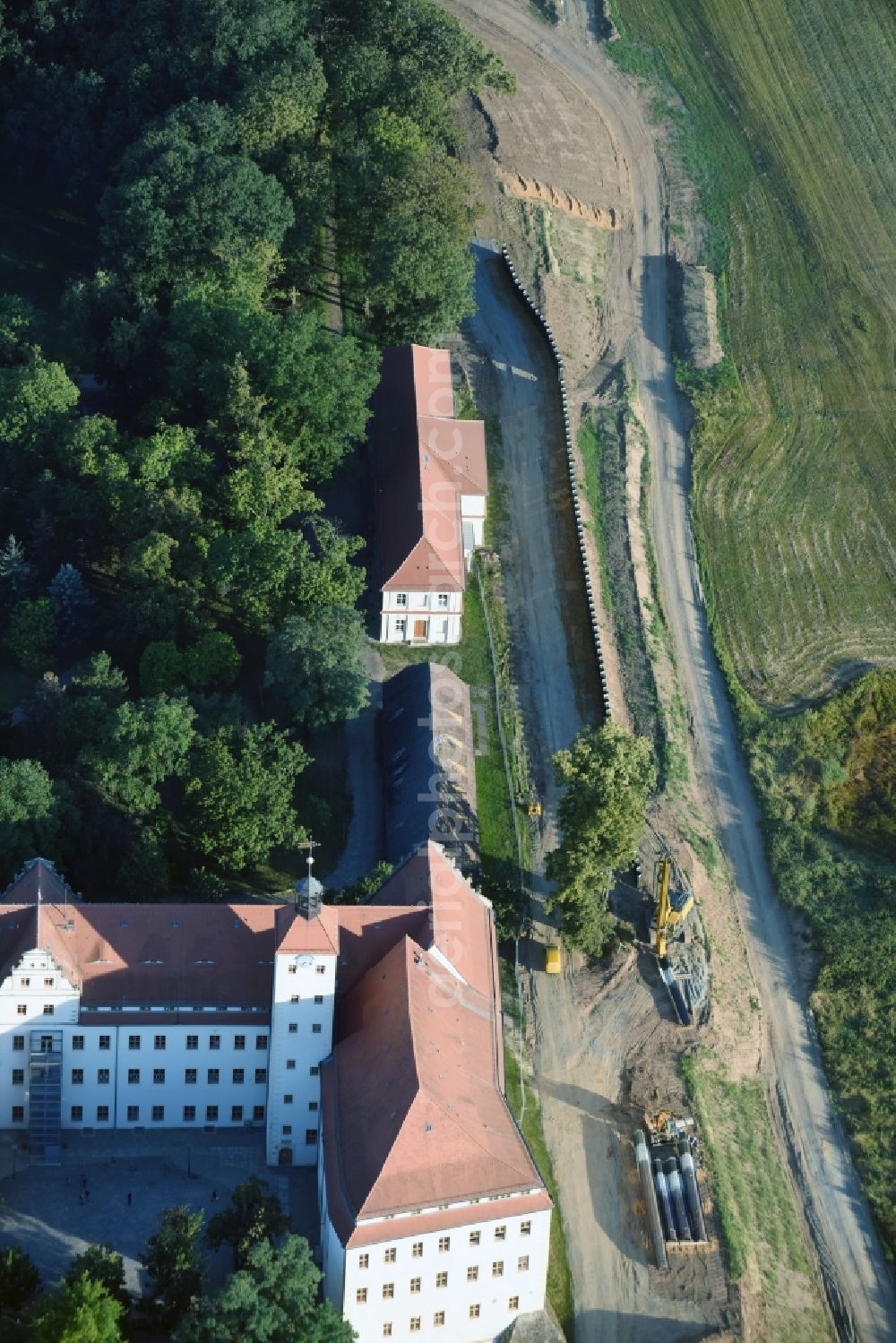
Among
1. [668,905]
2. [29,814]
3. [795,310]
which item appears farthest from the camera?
[795,310]

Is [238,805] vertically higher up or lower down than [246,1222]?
higher up

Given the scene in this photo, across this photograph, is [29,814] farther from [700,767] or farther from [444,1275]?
[700,767]

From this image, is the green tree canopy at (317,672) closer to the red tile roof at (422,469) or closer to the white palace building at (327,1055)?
the red tile roof at (422,469)

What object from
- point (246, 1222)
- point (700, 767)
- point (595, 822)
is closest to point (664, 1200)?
point (595, 822)

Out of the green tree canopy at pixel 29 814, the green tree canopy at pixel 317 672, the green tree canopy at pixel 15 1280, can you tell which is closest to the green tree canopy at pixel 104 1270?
the green tree canopy at pixel 15 1280

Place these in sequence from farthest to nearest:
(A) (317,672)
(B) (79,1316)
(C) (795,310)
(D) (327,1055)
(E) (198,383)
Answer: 1. (C) (795,310)
2. (E) (198,383)
3. (A) (317,672)
4. (D) (327,1055)
5. (B) (79,1316)

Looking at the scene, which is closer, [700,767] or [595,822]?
[595,822]

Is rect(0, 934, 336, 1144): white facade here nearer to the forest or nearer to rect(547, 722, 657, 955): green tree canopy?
the forest
